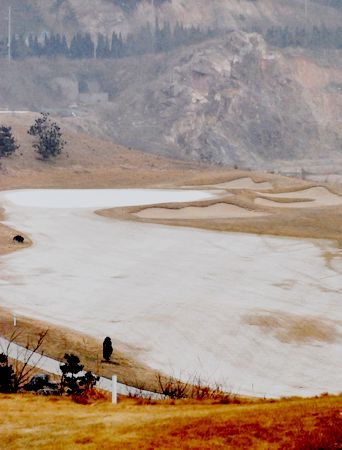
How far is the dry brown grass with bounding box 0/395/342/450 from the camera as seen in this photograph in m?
20.1

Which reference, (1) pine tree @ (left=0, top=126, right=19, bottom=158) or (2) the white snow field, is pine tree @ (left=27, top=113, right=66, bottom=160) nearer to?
(1) pine tree @ (left=0, top=126, right=19, bottom=158)

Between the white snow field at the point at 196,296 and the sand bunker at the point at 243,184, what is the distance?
43559 mm

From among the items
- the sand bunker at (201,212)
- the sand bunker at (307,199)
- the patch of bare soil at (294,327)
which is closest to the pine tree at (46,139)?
the sand bunker at (307,199)

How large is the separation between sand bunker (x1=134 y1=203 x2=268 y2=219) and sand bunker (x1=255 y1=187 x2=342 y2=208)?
677 cm

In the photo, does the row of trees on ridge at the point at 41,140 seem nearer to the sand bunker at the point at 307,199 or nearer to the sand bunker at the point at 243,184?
the sand bunker at the point at 243,184

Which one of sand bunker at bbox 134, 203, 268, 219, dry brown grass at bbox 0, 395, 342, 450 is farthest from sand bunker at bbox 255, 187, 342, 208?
dry brown grass at bbox 0, 395, 342, 450

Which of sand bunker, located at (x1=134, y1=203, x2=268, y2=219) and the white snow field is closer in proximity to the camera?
the white snow field

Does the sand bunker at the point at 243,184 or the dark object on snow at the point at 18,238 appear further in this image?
the sand bunker at the point at 243,184

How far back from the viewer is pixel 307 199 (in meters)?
116

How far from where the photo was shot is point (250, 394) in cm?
3528

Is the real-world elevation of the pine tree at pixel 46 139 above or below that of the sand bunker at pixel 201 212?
above

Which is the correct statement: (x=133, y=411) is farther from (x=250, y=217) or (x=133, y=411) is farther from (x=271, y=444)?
(x=250, y=217)

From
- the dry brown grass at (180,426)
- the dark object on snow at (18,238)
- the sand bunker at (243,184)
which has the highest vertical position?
the dry brown grass at (180,426)

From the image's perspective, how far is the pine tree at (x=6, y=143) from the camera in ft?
472
